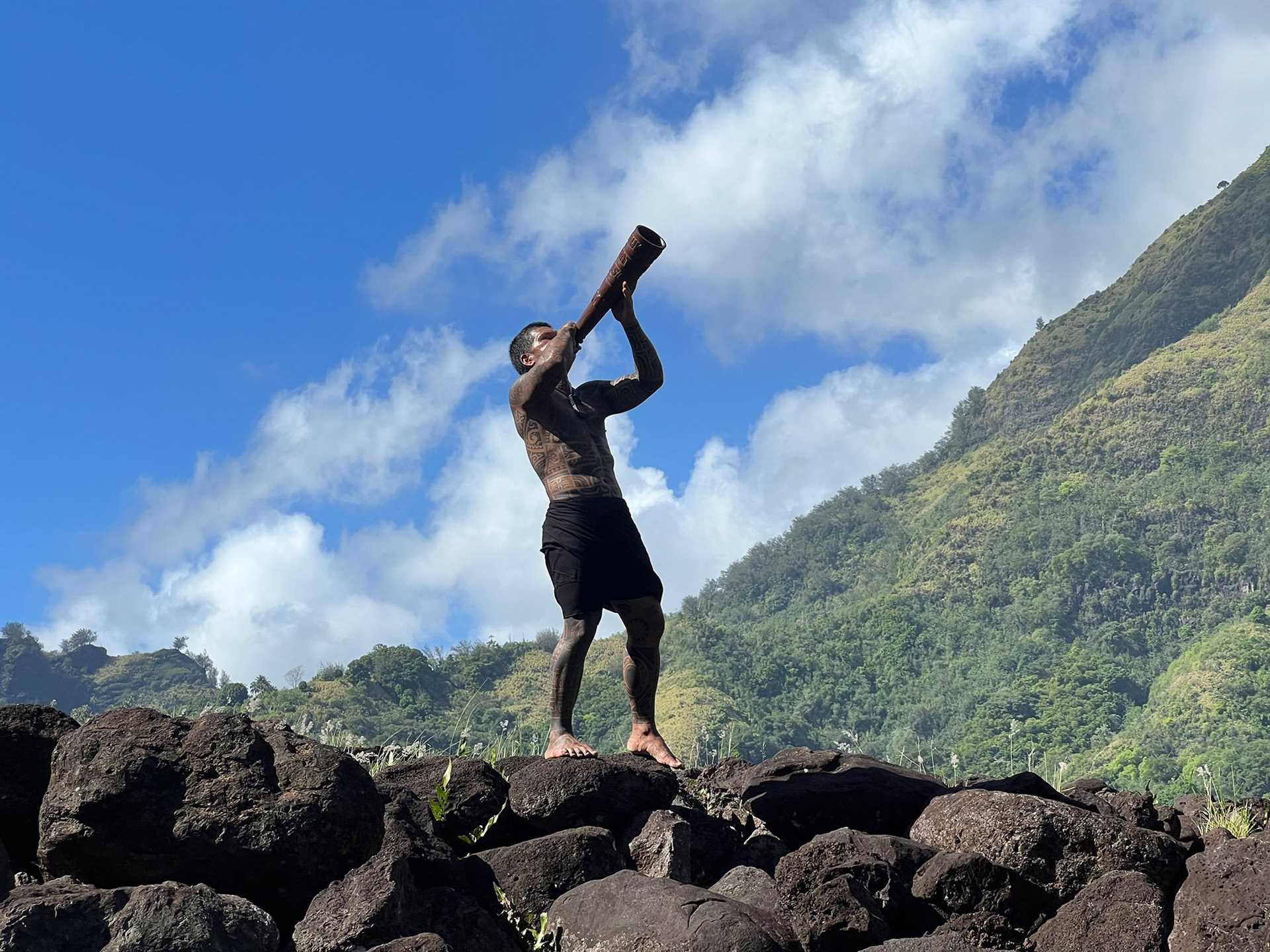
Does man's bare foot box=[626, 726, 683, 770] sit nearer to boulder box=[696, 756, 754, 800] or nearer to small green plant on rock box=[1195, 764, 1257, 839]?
boulder box=[696, 756, 754, 800]

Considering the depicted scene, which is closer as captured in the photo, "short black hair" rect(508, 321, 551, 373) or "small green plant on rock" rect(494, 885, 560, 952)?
"small green plant on rock" rect(494, 885, 560, 952)

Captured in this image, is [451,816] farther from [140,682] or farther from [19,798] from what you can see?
[140,682]

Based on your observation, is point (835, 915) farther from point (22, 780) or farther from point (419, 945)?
point (22, 780)

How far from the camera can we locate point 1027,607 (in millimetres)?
63875

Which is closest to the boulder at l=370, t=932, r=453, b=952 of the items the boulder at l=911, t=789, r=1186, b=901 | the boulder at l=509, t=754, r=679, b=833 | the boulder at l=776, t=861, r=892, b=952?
the boulder at l=776, t=861, r=892, b=952

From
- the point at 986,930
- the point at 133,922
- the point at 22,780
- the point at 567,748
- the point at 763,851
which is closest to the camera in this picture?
the point at 133,922

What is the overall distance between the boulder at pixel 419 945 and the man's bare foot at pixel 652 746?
273 centimetres

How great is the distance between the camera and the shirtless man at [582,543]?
23.9 feet

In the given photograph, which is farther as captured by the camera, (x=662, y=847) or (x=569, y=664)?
(x=569, y=664)

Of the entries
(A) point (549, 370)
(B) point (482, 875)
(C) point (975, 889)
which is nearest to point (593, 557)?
(A) point (549, 370)

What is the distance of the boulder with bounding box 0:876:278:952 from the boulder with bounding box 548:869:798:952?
118 centimetres

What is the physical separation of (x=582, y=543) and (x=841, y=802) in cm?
189

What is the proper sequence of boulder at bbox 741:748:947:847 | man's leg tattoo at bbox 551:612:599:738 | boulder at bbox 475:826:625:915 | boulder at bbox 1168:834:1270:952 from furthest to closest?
man's leg tattoo at bbox 551:612:599:738 → boulder at bbox 741:748:947:847 → boulder at bbox 475:826:625:915 → boulder at bbox 1168:834:1270:952

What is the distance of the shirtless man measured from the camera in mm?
7293
